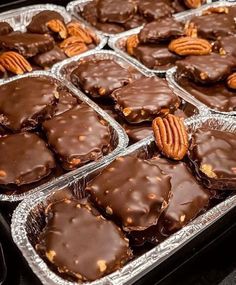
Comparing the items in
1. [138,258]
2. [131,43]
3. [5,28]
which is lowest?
[138,258]

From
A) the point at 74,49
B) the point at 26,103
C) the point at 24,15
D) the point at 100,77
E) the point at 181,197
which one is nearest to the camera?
the point at 181,197

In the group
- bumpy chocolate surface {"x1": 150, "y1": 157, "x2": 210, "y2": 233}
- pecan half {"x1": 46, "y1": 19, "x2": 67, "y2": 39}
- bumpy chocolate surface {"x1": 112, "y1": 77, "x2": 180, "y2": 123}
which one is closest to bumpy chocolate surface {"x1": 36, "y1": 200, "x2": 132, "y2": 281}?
bumpy chocolate surface {"x1": 150, "y1": 157, "x2": 210, "y2": 233}

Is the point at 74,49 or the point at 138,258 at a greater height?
the point at 74,49

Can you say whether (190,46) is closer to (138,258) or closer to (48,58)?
(48,58)

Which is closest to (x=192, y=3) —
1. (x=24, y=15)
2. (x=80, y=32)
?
(x=80, y=32)

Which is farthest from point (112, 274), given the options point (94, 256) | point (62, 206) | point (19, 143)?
point (19, 143)

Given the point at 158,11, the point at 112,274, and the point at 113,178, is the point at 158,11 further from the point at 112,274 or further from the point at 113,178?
the point at 112,274

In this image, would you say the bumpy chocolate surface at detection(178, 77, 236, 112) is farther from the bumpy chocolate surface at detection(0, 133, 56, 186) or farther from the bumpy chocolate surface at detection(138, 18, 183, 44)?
the bumpy chocolate surface at detection(0, 133, 56, 186)
